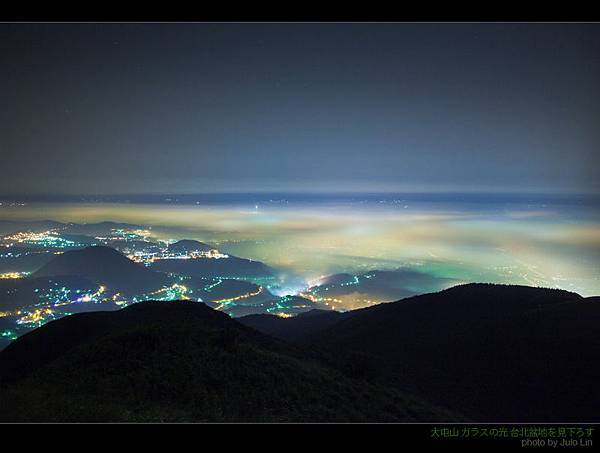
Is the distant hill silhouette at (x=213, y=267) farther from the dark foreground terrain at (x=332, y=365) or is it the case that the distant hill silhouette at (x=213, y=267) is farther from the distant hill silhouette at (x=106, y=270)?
Answer: the dark foreground terrain at (x=332, y=365)

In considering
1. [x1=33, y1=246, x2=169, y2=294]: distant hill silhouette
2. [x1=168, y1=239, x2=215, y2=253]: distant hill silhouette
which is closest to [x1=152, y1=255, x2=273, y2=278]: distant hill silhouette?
[x1=33, y1=246, x2=169, y2=294]: distant hill silhouette

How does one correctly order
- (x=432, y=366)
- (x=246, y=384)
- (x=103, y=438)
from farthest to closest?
1. (x=432, y=366)
2. (x=246, y=384)
3. (x=103, y=438)

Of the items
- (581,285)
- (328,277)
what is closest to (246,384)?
(581,285)

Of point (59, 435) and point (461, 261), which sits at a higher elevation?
point (59, 435)

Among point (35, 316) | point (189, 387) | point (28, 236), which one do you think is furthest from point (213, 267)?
point (189, 387)
